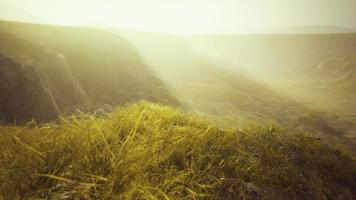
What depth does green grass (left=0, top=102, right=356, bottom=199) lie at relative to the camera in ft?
6.98

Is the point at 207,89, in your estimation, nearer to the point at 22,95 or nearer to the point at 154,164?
the point at 22,95

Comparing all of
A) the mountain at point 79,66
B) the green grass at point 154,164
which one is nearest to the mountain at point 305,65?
the mountain at point 79,66

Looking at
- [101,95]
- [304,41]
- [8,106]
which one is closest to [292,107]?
[101,95]

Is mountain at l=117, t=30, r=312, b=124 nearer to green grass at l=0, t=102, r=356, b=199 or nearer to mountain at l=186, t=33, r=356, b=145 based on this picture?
mountain at l=186, t=33, r=356, b=145

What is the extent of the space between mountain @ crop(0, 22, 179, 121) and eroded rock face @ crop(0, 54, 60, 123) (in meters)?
0.06

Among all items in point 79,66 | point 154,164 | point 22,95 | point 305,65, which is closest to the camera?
point 154,164

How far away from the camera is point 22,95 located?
33.6 ft

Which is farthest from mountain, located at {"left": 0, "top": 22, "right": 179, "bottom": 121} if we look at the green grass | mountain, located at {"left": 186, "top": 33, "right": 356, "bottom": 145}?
mountain, located at {"left": 186, "top": 33, "right": 356, "bottom": 145}

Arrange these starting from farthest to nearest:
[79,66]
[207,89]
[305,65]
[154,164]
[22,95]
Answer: [305,65], [207,89], [79,66], [22,95], [154,164]

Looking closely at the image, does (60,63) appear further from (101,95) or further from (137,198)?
(137,198)

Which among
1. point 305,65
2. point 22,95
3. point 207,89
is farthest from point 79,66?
point 305,65

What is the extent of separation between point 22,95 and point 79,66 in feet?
29.7

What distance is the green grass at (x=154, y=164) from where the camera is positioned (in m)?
2.13

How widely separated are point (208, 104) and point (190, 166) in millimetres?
25169
